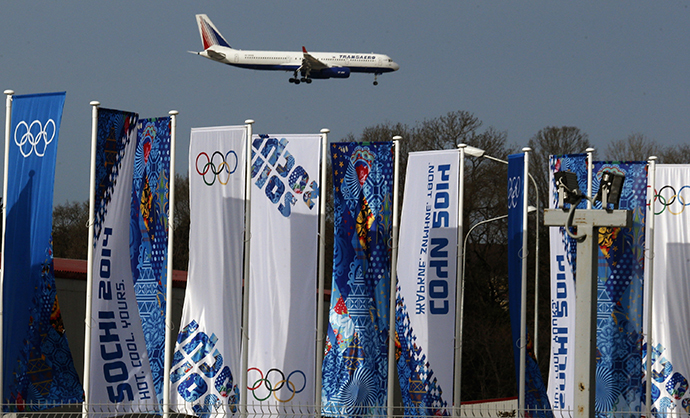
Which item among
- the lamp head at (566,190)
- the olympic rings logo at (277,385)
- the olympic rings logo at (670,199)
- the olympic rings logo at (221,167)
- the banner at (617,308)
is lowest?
the olympic rings logo at (277,385)

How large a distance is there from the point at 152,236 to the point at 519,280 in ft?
23.3

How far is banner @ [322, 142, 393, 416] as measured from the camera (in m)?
16.9

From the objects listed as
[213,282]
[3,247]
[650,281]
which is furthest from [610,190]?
[3,247]

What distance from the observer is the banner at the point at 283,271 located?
16.6 meters

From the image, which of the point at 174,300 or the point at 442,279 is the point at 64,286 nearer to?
the point at 174,300

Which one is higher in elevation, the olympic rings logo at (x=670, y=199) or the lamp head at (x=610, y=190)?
the olympic rings logo at (x=670, y=199)

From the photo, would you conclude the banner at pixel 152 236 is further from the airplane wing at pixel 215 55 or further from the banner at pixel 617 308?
the airplane wing at pixel 215 55

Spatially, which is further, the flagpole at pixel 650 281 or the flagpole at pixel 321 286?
the flagpole at pixel 650 281

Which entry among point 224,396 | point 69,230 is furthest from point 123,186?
point 69,230

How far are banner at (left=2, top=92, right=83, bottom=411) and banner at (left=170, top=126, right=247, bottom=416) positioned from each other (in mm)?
2061

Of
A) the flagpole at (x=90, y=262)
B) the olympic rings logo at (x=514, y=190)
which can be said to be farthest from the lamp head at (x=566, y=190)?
the flagpole at (x=90, y=262)

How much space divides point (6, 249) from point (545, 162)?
116ft

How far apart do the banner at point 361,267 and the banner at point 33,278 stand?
4.84 metres

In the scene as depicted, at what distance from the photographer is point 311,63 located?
52344mm
